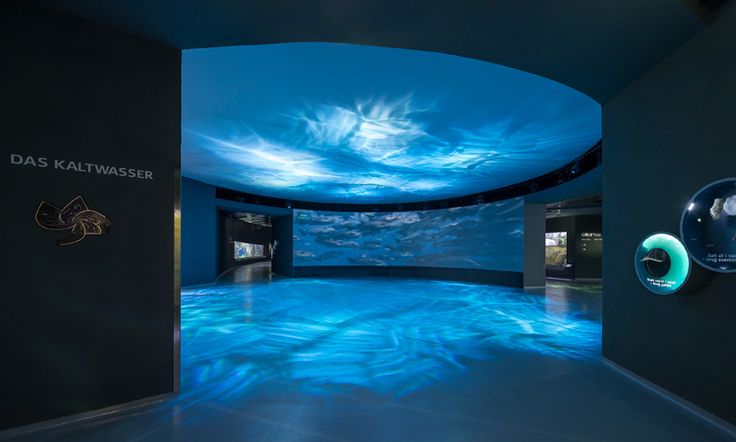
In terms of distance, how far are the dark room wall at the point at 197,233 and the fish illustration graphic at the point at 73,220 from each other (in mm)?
7694

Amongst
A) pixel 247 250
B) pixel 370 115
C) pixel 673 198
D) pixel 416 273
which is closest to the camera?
pixel 673 198

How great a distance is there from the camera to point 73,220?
2.23m

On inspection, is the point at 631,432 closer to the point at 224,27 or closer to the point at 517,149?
the point at 224,27

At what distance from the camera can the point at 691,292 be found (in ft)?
7.99

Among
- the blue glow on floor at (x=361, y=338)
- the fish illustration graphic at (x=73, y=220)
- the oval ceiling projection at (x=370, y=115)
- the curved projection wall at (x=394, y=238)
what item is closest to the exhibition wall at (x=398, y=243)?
the curved projection wall at (x=394, y=238)

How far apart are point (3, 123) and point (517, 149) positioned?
706 cm

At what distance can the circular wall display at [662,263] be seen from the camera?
2455 mm

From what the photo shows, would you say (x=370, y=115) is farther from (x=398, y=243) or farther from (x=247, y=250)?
(x=247, y=250)

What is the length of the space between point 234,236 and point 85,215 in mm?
17877

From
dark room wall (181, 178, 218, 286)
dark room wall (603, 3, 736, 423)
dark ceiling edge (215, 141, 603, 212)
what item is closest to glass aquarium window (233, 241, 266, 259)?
dark ceiling edge (215, 141, 603, 212)

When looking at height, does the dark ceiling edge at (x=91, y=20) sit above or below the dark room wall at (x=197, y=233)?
above

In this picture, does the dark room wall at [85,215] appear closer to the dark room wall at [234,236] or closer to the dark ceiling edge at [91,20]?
the dark ceiling edge at [91,20]

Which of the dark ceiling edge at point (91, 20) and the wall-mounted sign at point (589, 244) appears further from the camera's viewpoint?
the wall-mounted sign at point (589, 244)

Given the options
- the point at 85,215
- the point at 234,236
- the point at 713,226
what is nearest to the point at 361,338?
the point at 85,215
